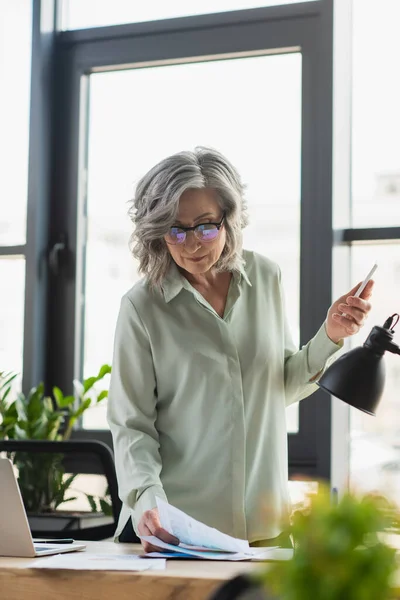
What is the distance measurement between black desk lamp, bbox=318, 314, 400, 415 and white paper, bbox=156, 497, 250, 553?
38 cm

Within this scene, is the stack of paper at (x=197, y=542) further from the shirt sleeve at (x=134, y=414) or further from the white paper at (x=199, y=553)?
the shirt sleeve at (x=134, y=414)

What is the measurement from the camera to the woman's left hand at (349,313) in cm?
190

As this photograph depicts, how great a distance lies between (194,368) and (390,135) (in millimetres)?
1473

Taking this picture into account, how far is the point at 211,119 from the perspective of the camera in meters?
3.31

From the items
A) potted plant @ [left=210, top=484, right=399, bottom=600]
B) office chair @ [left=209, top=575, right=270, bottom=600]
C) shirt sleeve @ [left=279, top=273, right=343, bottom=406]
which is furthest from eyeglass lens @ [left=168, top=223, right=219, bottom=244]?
potted plant @ [left=210, top=484, right=399, bottom=600]

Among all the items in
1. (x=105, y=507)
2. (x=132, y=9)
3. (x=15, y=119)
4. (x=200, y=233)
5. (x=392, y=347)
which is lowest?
(x=105, y=507)

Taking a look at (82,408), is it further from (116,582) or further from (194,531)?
(116,582)

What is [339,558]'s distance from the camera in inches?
19.4

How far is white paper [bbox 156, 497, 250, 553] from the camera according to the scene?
4.96 ft

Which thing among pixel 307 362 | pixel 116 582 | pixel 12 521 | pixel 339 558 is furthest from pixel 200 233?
pixel 339 558

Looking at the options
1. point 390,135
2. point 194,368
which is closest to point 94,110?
point 390,135

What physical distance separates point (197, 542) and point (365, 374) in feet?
1.60

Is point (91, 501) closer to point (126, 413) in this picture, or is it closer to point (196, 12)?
point (126, 413)

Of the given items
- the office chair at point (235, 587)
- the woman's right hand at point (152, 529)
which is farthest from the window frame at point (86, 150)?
the office chair at point (235, 587)
